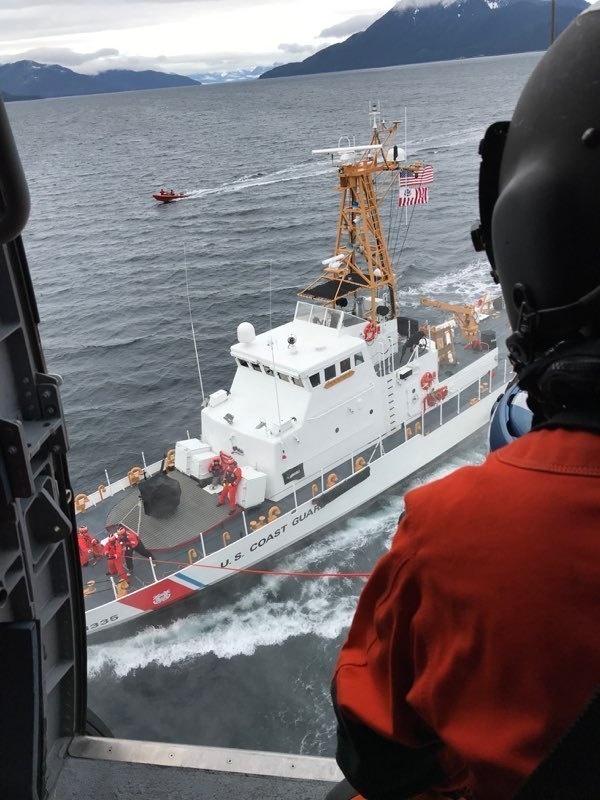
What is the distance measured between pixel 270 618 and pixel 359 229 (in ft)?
27.9

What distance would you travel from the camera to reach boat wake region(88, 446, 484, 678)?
10617 mm

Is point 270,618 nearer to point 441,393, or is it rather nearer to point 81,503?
point 81,503

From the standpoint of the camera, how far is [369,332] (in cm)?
1337

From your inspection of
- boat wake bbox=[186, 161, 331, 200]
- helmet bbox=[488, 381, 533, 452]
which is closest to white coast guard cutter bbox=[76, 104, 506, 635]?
helmet bbox=[488, 381, 533, 452]

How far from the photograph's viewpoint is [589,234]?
106 centimetres

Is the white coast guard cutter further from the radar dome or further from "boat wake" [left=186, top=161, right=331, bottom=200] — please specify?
"boat wake" [left=186, top=161, right=331, bottom=200]

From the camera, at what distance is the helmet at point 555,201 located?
41.8 inches

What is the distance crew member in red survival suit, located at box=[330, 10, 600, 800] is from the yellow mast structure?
12.3m

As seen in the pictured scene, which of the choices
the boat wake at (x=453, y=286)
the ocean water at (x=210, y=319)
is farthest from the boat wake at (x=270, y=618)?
the boat wake at (x=453, y=286)

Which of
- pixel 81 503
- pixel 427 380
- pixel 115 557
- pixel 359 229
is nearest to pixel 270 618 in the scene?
pixel 115 557

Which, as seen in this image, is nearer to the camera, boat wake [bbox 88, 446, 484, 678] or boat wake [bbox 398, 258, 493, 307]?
boat wake [bbox 88, 446, 484, 678]

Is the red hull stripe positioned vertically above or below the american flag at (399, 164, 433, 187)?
below

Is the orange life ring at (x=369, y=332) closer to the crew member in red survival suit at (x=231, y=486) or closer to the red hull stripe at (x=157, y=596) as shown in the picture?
the crew member in red survival suit at (x=231, y=486)

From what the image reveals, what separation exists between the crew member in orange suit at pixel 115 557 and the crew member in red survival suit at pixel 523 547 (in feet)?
32.4
